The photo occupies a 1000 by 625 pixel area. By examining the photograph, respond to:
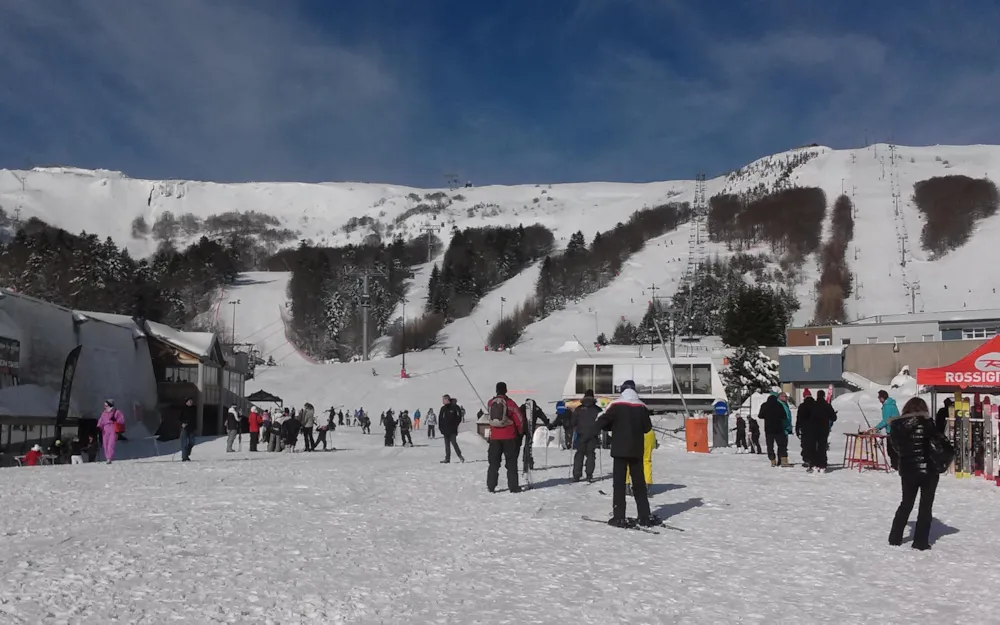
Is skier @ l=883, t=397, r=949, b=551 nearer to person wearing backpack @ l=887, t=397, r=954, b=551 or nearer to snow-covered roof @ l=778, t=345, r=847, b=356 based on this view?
person wearing backpack @ l=887, t=397, r=954, b=551

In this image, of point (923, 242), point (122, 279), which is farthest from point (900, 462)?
point (923, 242)

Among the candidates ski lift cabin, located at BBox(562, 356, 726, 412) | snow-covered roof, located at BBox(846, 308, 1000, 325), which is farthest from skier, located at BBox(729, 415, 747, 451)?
snow-covered roof, located at BBox(846, 308, 1000, 325)

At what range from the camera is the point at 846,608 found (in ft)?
19.2

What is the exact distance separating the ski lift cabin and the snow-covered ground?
25.2 m

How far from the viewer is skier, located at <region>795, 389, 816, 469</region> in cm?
1395

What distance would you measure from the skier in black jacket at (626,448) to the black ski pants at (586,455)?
3.57 m

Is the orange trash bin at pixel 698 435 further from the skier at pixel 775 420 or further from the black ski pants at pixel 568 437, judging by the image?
the skier at pixel 775 420

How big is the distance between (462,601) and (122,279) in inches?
3359

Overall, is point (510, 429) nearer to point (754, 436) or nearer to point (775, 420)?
point (775, 420)

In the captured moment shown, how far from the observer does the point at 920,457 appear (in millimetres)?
7680

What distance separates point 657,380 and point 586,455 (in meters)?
25.8

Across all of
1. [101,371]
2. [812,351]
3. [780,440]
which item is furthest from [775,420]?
[812,351]

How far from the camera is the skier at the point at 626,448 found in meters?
Answer: 8.50

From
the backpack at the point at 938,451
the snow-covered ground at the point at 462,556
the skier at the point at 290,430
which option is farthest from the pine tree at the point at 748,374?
the backpack at the point at 938,451
